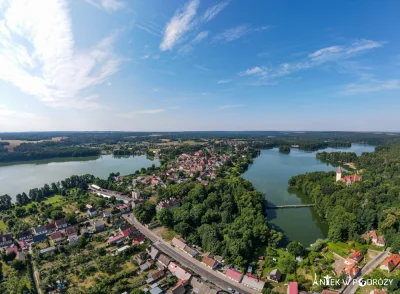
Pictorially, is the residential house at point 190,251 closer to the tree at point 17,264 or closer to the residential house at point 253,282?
the residential house at point 253,282

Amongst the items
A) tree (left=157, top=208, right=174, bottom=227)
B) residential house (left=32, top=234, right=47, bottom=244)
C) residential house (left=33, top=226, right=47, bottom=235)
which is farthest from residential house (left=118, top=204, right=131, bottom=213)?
residential house (left=32, top=234, right=47, bottom=244)

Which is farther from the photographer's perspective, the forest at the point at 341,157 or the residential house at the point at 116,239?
the forest at the point at 341,157

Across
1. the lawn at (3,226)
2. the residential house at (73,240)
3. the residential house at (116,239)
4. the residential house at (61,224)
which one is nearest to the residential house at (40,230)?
the residential house at (61,224)

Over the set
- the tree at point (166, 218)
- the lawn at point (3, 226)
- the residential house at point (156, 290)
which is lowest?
the residential house at point (156, 290)

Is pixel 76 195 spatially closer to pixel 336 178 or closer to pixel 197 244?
pixel 197 244

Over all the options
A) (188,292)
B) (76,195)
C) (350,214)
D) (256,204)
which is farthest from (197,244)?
(76,195)

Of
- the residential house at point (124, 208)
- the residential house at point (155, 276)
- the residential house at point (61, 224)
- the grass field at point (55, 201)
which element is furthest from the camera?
the grass field at point (55, 201)

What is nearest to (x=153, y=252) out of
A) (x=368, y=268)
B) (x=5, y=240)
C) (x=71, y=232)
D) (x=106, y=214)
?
(x=71, y=232)
